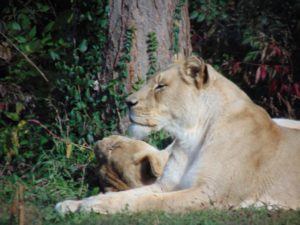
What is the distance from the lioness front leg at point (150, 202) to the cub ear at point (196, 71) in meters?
0.93

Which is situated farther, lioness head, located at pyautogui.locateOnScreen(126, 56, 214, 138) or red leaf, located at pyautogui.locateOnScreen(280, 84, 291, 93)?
red leaf, located at pyautogui.locateOnScreen(280, 84, 291, 93)

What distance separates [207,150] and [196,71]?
2.18ft

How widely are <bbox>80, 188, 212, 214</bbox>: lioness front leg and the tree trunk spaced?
7.78ft

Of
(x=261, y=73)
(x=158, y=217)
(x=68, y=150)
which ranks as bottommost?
(x=68, y=150)

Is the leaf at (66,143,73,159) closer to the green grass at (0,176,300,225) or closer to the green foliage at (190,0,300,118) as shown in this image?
the green grass at (0,176,300,225)

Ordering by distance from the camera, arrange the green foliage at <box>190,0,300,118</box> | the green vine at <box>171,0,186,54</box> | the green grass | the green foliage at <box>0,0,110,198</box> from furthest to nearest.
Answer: the green foliage at <box>190,0,300,118</box>
the green vine at <box>171,0,186,54</box>
the green foliage at <box>0,0,110,198</box>
the green grass

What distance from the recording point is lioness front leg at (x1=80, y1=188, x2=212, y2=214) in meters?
6.49

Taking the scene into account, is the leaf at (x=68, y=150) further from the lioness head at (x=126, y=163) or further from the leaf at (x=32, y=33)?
the leaf at (x=32, y=33)

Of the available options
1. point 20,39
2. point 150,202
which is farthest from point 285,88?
point 150,202

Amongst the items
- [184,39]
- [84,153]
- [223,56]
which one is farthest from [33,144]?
[223,56]

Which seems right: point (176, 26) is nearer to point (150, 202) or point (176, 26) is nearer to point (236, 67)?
point (236, 67)

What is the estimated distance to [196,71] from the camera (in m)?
7.00

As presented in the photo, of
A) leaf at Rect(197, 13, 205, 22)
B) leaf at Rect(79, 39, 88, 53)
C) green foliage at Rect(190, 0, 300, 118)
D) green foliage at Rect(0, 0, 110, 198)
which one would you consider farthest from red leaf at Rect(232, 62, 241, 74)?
leaf at Rect(79, 39, 88, 53)

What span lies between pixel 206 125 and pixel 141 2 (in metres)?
2.34
